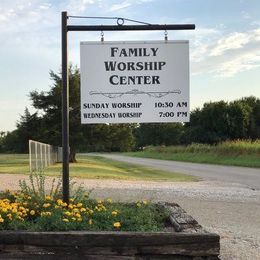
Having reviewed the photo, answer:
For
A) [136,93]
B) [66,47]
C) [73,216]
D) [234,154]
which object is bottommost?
[234,154]

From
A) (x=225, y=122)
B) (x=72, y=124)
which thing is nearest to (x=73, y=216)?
(x=72, y=124)

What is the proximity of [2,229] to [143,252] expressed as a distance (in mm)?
1593

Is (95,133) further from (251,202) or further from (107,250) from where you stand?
(107,250)

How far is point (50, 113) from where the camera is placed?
43.3 metres

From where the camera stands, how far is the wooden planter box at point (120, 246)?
17.9 feet

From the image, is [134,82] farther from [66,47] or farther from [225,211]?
[225,211]

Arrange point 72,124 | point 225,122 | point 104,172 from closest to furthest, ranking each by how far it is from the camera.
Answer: point 104,172
point 72,124
point 225,122

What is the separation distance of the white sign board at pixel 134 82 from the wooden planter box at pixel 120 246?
2.50 m

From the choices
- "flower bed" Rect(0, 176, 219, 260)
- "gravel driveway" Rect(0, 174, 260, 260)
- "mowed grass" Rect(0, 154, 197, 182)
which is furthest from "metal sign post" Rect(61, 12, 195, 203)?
"mowed grass" Rect(0, 154, 197, 182)

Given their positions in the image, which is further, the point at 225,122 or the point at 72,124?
the point at 225,122

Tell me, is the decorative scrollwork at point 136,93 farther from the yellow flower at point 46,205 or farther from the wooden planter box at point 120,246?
the wooden planter box at point 120,246

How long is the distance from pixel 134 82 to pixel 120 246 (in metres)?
2.86

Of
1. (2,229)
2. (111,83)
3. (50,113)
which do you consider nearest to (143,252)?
(2,229)

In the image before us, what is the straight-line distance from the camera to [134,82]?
7637 millimetres
